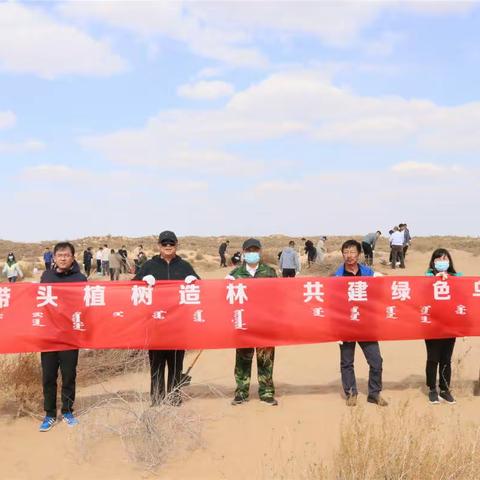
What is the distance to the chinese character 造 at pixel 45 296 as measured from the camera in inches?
→ 245

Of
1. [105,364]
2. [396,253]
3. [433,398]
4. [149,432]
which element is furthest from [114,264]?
[149,432]

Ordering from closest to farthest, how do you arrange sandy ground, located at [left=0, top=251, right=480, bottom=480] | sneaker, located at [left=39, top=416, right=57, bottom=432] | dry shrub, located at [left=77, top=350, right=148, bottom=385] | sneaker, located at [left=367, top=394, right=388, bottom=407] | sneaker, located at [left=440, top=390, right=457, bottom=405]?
sandy ground, located at [left=0, top=251, right=480, bottom=480] → sneaker, located at [left=39, top=416, right=57, bottom=432] → sneaker, located at [left=367, top=394, right=388, bottom=407] → sneaker, located at [left=440, top=390, right=457, bottom=405] → dry shrub, located at [left=77, top=350, right=148, bottom=385]

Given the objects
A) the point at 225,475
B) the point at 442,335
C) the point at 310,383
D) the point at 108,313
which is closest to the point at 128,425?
the point at 225,475

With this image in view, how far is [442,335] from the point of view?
258 inches

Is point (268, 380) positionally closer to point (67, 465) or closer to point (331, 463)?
point (331, 463)

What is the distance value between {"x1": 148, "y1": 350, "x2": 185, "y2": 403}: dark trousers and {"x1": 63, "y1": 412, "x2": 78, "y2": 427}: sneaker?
0.84 metres

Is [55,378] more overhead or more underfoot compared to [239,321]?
more underfoot

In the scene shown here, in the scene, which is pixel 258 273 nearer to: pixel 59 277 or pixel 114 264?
pixel 59 277

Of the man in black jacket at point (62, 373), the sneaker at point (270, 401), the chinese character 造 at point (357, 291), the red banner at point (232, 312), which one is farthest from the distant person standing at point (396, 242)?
the man in black jacket at point (62, 373)

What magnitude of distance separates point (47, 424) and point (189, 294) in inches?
81.1

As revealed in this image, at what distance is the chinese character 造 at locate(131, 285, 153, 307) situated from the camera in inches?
252

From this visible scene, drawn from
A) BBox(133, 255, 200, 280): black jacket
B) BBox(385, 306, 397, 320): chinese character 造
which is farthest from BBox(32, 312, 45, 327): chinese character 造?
BBox(385, 306, 397, 320): chinese character 造

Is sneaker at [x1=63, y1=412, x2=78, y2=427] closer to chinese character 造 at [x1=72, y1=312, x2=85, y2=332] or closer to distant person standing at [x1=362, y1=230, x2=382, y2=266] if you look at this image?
chinese character 造 at [x1=72, y1=312, x2=85, y2=332]

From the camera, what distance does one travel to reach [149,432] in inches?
197
